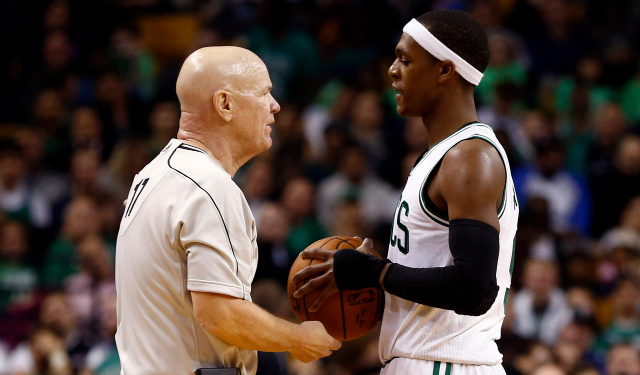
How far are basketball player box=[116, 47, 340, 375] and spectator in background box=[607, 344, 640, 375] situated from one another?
420cm

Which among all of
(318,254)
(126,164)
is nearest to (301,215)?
(126,164)

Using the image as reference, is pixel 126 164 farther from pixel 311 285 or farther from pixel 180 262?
pixel 180 262

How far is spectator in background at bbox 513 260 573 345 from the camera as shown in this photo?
7463 millimetres

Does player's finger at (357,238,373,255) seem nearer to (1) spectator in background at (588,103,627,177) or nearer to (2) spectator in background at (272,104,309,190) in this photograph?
(2) spectator in background at (272,104,309,190)

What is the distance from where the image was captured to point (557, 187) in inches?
347

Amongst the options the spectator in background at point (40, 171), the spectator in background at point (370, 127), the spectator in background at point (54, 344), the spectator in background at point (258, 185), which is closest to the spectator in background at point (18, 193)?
the spectator in background at point (40, 171)

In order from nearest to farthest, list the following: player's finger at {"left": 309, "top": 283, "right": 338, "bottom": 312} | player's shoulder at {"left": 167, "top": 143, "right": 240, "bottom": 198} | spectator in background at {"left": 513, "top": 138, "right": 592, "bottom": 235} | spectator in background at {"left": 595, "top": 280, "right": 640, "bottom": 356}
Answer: player's shoulder at {"left": 167, "top": 143, "right": 240, "bottom": 198} < player's finger at {"left": 309, "top": 283, "right": 338, "bottom": 312} < spectator in background at {"left": 595, "top": 280, "right": 640, "bottom": 356} < spectator in background at {"left": 513, "top": 138, "right": 592, "bottom": 235}

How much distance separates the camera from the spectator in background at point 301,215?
8641 mm

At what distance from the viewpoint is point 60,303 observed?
7668 mm

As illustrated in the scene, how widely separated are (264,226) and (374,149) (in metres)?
1.73

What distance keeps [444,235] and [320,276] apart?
57 cm

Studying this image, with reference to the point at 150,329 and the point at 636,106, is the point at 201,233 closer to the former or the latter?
the point at 150,329

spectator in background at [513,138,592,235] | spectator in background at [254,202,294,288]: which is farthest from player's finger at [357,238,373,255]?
spectator in background at [513,138,592,235]

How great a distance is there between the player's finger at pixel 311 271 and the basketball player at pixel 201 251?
0.29 m
